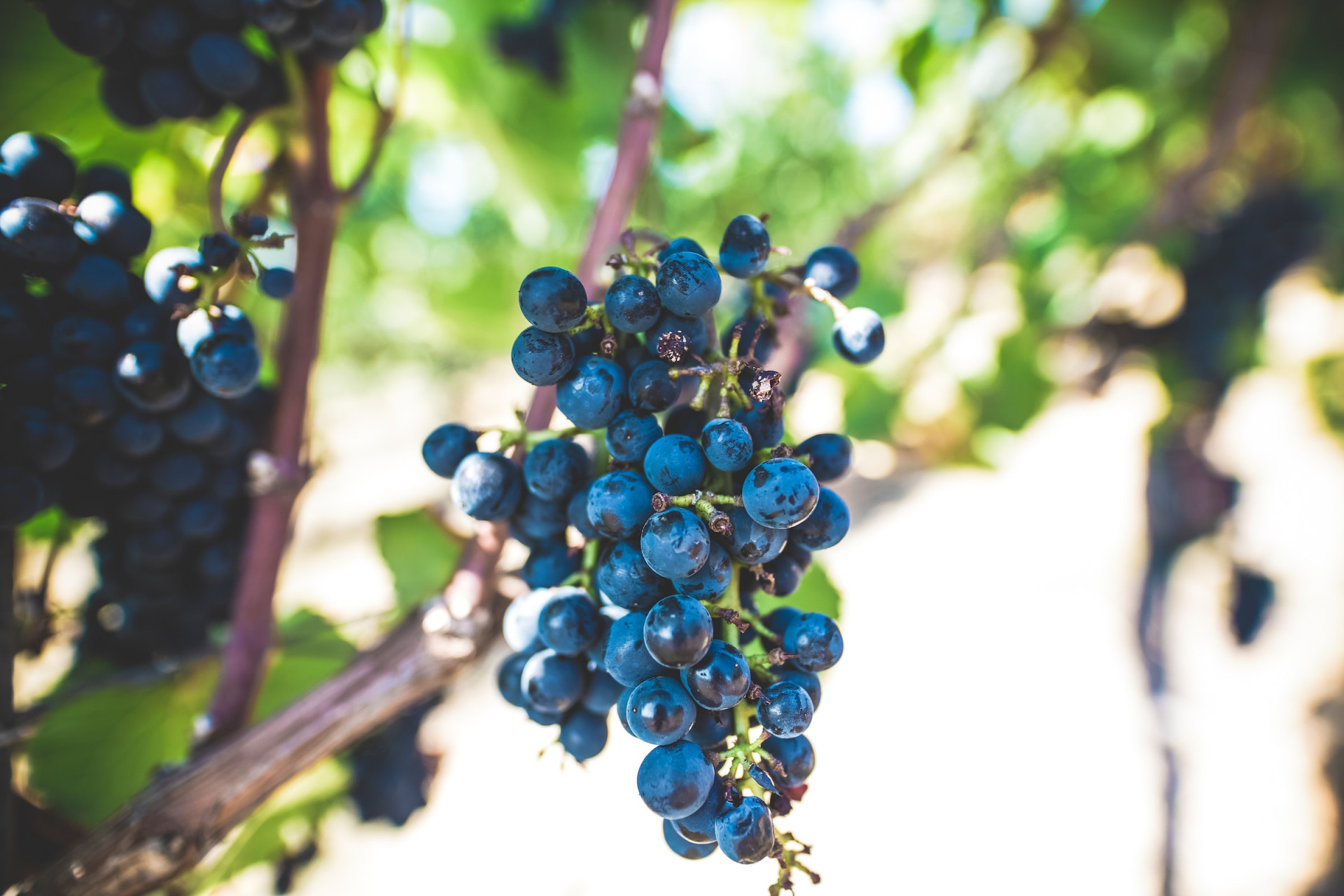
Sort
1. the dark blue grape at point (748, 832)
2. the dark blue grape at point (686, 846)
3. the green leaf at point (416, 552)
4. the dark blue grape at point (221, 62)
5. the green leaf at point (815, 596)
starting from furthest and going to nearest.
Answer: the green leaf at point (416, 552), the green leaf at point (815, 596), the dark blue grape at point (221, 62), the dark blue grape at point (686, 846), the dark blue grape at point (748, 832)

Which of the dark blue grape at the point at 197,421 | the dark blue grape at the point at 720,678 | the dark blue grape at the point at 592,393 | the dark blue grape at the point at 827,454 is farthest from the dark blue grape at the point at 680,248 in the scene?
the dark blue grape at the point at 197,421

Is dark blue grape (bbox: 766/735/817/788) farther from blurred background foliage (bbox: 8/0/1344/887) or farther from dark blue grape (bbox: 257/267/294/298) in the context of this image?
dark blue grape (bbox: 257/267/294/298)

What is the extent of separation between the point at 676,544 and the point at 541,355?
0.61ft

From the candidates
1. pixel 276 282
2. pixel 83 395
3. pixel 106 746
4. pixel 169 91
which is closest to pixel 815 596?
pixel 276 282

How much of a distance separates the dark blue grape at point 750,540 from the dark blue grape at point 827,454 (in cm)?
12

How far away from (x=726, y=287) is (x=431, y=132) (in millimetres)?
1038

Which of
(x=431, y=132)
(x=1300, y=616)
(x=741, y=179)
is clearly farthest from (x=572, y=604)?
(x=1300, y=616)

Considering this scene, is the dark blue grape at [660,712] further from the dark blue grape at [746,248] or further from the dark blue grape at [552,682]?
the dark blue grape at [746,248]

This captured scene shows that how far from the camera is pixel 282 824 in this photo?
1.00 metres

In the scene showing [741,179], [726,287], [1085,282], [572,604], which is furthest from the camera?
[741,179]

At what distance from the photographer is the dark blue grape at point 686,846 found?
0.57 m

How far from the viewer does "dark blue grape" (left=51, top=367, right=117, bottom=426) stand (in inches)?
25.0

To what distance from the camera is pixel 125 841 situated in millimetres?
659

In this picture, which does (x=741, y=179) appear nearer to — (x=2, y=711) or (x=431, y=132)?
(x=431, y=132)
